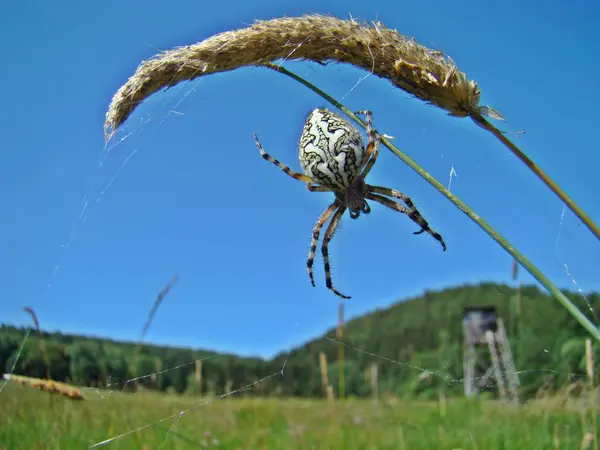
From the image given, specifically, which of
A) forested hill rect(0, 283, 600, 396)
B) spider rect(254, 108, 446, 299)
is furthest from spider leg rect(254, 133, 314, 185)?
forested hill rect(0, 283, 600, 396)

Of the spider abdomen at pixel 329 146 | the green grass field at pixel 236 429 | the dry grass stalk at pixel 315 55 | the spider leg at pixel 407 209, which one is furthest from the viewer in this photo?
the green grass field at pixel 236 429

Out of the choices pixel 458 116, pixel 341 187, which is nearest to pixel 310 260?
pixel 341 187

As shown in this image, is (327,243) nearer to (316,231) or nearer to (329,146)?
(316,231)

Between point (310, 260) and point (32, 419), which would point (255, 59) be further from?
point (32, 419)

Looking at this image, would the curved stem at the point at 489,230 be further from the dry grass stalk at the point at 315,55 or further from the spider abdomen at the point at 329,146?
the spider abdomen at the point at 329,146

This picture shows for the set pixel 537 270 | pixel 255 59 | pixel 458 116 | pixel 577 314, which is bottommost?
pixel 577 314

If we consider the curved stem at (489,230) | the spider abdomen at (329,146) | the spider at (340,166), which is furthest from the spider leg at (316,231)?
the curved stem at (489,230)
